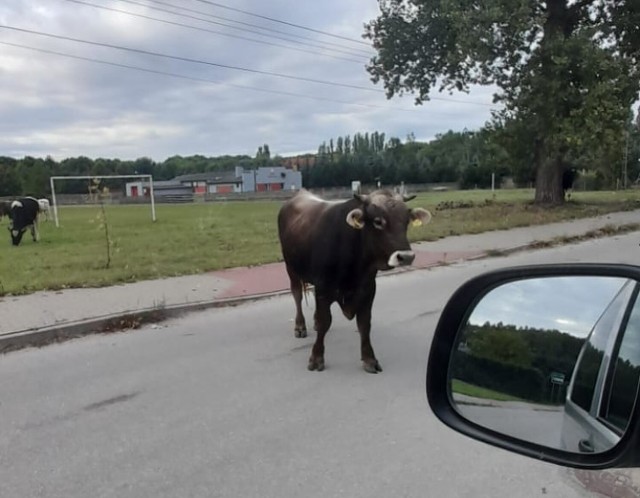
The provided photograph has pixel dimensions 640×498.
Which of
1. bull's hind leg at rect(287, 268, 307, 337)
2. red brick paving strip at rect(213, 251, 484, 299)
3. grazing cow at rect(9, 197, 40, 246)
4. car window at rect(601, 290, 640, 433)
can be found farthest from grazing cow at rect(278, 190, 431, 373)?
grazing cow at rect(9, 197, 40, 246)

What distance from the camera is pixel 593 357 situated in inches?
62.4

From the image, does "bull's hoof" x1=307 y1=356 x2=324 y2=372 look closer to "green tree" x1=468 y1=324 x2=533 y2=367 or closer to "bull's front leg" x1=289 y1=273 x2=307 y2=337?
"bull's front leg" x1=289 y1=273 x2=307 y2=337

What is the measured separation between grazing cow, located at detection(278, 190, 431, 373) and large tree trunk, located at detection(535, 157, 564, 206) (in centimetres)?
2041

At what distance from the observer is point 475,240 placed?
48.1 ft

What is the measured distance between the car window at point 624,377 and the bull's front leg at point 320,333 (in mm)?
3966

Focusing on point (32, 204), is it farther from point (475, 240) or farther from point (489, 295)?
point (489, 295)

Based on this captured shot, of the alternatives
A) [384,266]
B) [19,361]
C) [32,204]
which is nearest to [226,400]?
[384,266]

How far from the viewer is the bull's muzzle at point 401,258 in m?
4.64

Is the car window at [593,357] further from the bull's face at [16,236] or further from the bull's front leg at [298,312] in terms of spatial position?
the bull's face at [16,236]

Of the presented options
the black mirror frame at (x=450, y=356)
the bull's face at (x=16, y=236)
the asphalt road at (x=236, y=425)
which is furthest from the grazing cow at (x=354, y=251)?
the bull's face at (x=16, y=236)

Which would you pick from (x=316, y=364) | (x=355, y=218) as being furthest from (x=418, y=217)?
(x=316, y=364)

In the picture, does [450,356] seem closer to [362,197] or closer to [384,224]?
[384,224]

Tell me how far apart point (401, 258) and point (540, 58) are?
18.3 meters

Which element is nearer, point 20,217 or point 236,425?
point 236,425
